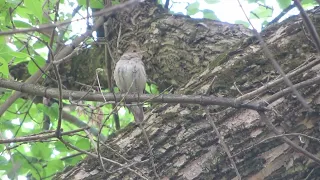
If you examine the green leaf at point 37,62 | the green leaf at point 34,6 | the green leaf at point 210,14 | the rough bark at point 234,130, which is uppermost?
the green leaf at point 210,14

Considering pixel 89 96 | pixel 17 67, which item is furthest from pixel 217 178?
pixel 17 67

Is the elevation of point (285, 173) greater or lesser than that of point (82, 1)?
lesser

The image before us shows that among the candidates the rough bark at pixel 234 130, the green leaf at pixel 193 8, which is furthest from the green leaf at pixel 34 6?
the green leaf at pixel 193 8

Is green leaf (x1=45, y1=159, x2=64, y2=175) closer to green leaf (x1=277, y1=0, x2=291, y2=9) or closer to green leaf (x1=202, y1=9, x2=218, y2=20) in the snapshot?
green leaf (x1=202, y1=9, x2=218, y2=20)

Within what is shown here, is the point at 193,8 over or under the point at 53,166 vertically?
over

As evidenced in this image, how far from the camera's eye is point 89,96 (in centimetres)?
246

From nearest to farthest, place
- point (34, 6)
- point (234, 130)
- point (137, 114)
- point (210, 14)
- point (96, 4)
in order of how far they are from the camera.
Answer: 1. point (234, 130)
2. point (34, 6)
3. point (137, 114)
4. point (96, 4)
5. point (210, 14)

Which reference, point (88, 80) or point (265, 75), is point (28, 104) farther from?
point (265, 75)

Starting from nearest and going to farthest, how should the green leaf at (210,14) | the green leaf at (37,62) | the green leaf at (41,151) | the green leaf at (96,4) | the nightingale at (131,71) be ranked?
the green leaf at (37,62) → the green leaf at (41,151) → the green leaf at (96,4) → the nightingale at (131,71) → the green leaf at (210,14)

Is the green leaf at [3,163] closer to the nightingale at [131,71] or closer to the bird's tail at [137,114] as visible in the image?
the bird's tail at [137,114]

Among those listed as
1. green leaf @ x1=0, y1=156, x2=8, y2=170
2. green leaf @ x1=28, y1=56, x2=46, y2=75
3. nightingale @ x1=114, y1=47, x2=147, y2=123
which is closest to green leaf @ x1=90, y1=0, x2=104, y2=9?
nightingale @ x1=114, y1=47, x2=147, y2=123

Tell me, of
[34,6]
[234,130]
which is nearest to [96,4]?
[34,6]

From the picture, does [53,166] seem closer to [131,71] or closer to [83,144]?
[83,144]

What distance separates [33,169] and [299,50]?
1770 mm
